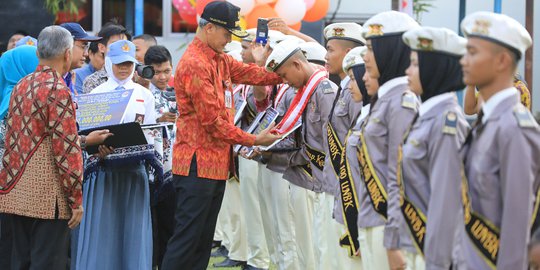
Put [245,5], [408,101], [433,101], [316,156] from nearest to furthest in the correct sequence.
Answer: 1. [433,101]
2. [408,101]
3. [316,156]
4. [245,5]

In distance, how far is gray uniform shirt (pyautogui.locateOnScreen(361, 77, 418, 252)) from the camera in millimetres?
4539

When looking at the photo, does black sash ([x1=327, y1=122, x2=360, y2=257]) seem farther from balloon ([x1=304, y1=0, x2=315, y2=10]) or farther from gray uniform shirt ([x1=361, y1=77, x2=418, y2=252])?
A: balloon ([x1=304, y1=0, x2=315, y2=10])

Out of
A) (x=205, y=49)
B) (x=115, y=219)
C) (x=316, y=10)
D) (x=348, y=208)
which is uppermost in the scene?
(x=205, y=49)

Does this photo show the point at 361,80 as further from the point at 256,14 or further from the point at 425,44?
the point at 256,14

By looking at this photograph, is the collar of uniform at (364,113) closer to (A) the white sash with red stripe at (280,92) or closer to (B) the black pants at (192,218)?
(B) the black pants at (192,218)

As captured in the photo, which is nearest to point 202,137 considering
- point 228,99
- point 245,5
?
point 228,99

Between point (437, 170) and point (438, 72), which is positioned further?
point (438, 72)

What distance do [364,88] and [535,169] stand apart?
1.70 metres

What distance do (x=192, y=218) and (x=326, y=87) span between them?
1325mm

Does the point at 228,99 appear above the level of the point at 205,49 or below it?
below

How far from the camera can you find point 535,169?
12.8 ft

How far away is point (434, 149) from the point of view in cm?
414

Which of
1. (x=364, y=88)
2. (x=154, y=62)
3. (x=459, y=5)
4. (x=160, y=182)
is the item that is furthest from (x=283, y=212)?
(x=459, y=5)

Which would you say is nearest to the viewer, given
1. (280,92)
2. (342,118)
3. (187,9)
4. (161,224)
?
(342,118)
